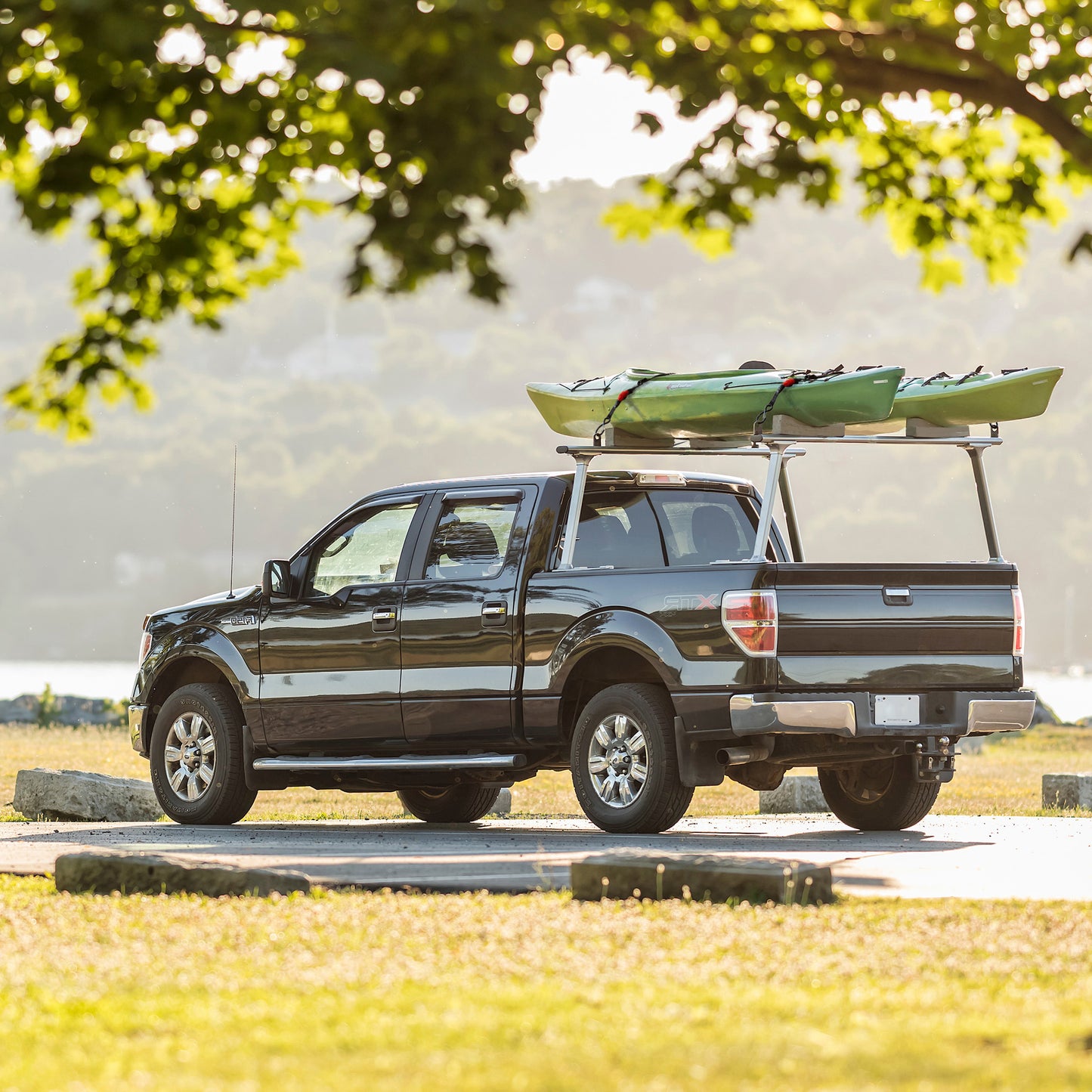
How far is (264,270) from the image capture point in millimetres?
8617

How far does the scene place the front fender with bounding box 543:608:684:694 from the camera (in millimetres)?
11320

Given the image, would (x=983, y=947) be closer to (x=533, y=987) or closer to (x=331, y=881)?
(x=533, y=987)

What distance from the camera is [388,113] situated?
6.82m

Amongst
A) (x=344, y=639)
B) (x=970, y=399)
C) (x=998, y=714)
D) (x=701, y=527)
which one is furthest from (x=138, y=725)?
(x=970, y=399)

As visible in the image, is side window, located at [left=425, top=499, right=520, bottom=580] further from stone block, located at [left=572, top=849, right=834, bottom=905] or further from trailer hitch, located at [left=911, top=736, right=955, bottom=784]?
stone block, located at [left=572, top=849, right=834, bottom=905]

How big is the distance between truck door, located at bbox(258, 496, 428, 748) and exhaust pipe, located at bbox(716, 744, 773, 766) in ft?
7.37

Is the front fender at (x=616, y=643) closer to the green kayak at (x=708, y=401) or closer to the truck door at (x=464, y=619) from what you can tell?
the truck door at (x=464, y=619)

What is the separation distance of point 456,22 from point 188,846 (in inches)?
233

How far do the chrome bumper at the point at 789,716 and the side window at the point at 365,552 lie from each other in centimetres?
275

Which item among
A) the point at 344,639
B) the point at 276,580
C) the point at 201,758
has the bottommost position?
the point at 201,758

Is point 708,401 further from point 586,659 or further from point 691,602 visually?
point 586,659

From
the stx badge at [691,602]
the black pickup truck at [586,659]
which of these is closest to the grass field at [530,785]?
the black pickup truck at [586,659]

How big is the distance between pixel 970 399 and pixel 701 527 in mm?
1796

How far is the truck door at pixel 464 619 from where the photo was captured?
12.1 m
